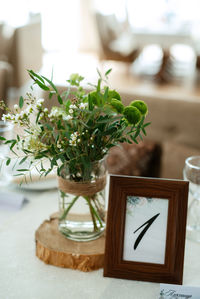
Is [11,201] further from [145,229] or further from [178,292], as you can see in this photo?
[178,292]

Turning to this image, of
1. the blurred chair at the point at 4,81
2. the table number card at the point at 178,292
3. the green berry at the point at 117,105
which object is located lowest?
the table number card at the point at 178,292

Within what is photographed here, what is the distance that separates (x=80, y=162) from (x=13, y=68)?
3534mm

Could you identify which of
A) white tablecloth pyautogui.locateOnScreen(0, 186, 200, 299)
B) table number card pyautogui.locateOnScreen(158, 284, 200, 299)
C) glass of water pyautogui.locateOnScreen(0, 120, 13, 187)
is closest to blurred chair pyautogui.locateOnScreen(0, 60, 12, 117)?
glass of water pyautogui.locateOnScreen(0, 120, 13, 187)

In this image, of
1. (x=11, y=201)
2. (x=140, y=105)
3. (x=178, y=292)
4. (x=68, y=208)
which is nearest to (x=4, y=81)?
(x=11, y=201)

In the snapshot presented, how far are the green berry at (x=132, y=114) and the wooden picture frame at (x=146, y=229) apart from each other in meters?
0.13

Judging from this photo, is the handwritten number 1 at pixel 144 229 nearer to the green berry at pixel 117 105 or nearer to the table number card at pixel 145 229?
the table number card at pixel 145 229

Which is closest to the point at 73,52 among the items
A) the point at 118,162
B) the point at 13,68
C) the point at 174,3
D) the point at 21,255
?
the point at 174,3

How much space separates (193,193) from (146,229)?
283 mm

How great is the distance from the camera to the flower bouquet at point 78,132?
2.80ft

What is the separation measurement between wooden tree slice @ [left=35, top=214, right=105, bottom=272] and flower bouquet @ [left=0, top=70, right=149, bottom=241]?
10 cm

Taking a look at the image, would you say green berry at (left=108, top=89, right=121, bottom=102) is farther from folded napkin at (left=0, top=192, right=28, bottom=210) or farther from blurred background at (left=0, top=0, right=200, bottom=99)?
blurred background at (left=0, top=0, right=200, bottom=99)

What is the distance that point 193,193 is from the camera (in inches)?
45.2

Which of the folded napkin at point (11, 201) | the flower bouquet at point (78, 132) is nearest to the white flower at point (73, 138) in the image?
the flower bouquet at point (78, 132)

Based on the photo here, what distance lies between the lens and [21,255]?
1.01 m
